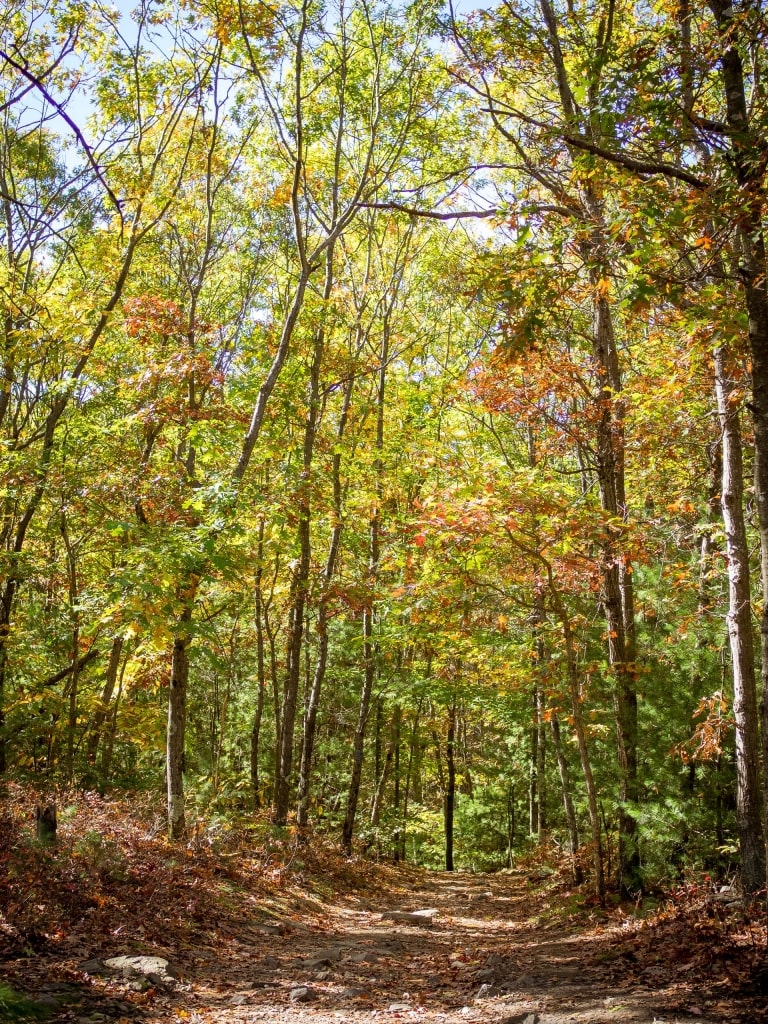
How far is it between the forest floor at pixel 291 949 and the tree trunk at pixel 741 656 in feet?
1.87

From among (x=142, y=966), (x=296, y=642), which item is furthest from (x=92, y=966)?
(x=296, y=642)

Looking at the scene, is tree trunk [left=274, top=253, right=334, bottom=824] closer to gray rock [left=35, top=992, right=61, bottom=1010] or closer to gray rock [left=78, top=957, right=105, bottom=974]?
gray rock [left=78, top=957, right=105, bottom=974]

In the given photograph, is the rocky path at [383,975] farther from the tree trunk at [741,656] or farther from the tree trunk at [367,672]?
the tree trunk at [367,672]

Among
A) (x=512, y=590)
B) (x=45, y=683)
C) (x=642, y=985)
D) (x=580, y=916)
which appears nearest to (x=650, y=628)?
(x=512, y=590)

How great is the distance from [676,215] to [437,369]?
1495 centimetres

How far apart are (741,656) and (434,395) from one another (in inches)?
408

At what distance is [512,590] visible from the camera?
1095 cm

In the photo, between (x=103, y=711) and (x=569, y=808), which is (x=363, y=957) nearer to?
(x=569, y=808)

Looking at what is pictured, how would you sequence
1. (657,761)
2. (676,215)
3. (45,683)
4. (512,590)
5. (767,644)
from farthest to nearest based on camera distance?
(45,683), (512,590), (657,761), (767,644), (676,215)

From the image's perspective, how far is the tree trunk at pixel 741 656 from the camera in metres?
6.14

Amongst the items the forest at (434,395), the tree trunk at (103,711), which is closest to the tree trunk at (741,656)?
the forest at (434,395)

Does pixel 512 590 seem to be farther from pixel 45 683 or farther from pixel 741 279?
pixel 45 683

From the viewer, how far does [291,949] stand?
773cm

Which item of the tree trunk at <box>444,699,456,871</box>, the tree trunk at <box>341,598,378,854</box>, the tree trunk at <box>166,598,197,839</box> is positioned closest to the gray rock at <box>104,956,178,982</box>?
the tree trunk at <box>166,598,197,839</box>
